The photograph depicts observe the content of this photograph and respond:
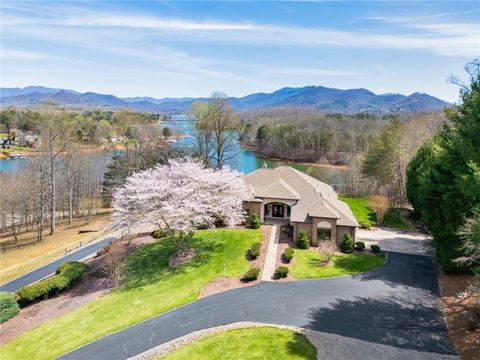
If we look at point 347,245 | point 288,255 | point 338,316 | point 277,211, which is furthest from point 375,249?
point 338,316

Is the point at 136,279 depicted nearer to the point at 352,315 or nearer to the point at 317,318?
the point at 317,318

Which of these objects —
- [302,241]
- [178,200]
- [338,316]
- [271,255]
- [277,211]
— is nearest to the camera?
[338,316]

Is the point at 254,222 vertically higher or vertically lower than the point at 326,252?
higher

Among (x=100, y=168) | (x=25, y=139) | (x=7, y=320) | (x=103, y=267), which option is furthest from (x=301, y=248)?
(x=25, y=139)

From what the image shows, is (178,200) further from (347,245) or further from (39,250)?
(39,250)

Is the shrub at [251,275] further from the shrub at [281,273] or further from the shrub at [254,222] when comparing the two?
the shrub at [254,222]

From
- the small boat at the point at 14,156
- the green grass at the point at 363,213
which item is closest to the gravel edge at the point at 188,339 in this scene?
the green grass at the point at 363,213

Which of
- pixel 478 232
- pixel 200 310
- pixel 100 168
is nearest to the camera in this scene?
pixel 478 232
